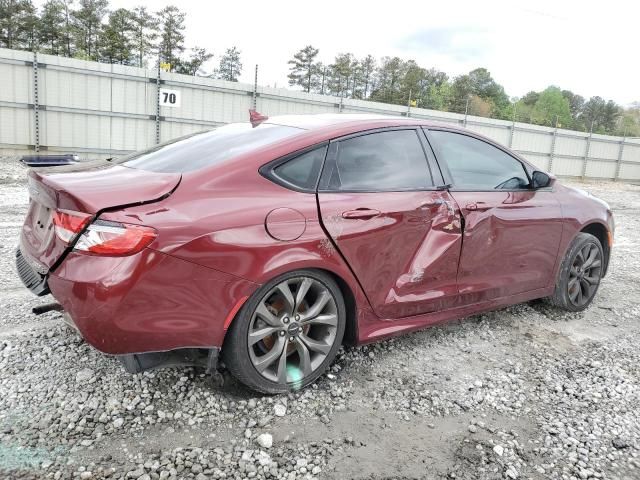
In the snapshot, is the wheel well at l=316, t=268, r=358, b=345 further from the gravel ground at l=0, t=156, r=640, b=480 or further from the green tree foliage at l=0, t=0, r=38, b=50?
the green tree foliage at l=0, t=0, r=38, b=50

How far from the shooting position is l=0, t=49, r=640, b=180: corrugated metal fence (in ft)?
44.9

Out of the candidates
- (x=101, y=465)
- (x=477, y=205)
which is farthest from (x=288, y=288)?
(x=477, y=205)

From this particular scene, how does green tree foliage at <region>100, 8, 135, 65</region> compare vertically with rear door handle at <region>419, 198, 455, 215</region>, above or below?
above

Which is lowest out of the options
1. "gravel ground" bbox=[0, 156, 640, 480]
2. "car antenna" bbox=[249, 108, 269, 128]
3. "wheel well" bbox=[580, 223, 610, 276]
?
"gravel ground" bbox=[0, 156, 640, 480]

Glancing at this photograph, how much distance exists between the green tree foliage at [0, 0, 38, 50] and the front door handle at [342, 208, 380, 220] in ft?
141

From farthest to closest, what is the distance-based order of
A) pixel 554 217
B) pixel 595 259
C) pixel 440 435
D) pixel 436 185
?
pixel 595 259, pixel 554 217, pixel 436 185, pixel 440 435

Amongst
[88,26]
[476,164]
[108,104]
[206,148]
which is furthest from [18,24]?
[476,164]

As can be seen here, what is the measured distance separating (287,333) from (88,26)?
1845 inches

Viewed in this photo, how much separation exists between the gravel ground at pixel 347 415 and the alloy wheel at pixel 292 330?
0.59 feet

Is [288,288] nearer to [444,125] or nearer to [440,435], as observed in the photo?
[440,435]

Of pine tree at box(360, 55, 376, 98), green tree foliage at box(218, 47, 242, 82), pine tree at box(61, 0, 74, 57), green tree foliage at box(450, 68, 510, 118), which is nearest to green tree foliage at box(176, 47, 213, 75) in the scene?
green tree foliage at box(218, 47, 242, 82)

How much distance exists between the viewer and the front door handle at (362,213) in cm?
274

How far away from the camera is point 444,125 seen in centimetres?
348

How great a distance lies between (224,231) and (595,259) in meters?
3.46
